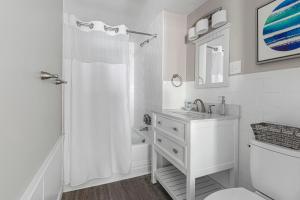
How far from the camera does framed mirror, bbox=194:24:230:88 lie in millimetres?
1558

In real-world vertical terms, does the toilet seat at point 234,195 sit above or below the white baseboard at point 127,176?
above

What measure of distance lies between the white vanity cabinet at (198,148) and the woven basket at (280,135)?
33 centimetres

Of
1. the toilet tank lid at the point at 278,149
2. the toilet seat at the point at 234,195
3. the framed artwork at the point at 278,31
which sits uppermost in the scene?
the framed artwork at the point at 278,31

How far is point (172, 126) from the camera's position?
1.48 m

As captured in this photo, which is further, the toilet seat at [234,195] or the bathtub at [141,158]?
the bathtub at [141,158]

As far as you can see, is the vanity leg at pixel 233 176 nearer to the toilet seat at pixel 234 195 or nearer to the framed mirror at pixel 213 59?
the toilet seat at pixel 234 195

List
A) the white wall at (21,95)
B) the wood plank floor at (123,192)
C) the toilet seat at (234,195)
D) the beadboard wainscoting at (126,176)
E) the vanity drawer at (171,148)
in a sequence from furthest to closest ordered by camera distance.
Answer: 1. the beadboard wainscoting at (126,176)
2. the wood plank floor at (123,192)
3. the vanity drawer at (171,148)
4. the toilet seat at (234,195)
5. the white wall at (21,95)

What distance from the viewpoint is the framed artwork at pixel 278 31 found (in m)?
1.02

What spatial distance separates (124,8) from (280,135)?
2.13 m

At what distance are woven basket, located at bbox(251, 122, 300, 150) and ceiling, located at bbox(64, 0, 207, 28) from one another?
1.61 metres

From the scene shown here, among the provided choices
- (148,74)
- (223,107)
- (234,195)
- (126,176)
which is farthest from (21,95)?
(148,74)

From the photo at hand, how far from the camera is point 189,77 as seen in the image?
2.12 metres

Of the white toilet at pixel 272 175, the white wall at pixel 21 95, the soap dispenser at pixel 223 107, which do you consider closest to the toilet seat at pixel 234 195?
the white toilet at pixel 272 175

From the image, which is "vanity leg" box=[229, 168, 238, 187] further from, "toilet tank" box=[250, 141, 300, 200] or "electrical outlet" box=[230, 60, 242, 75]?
"electrical outlet" box=[230, 60, 242, 75]
